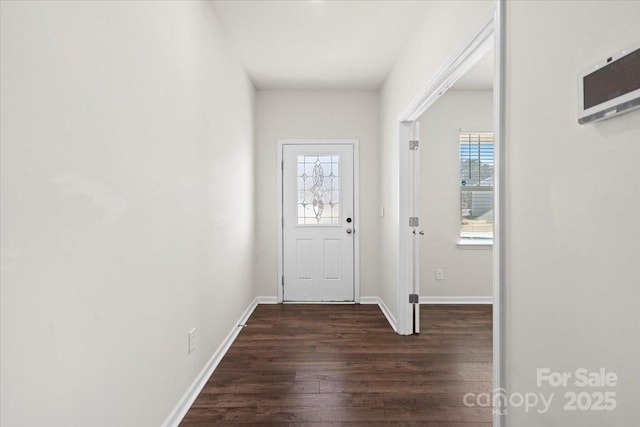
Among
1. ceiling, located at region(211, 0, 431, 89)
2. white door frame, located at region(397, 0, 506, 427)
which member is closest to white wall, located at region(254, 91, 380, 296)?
ceiling, located at region(211, 0, 431, 89)

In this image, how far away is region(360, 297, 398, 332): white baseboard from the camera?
11.5 feet

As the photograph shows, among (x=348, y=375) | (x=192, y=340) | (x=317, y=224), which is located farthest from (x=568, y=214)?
(x=317, y=224)

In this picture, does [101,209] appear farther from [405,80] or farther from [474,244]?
[474,244]

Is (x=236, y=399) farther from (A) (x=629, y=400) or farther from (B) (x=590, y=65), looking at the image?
(B) (x=590, y=65)

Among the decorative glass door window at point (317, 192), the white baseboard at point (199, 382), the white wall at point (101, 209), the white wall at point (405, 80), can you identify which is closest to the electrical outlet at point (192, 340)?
the white wall at point (101, 209)

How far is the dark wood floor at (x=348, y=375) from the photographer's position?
6.63 feet

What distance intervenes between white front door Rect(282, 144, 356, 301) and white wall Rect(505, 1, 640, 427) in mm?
3087

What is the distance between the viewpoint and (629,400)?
919 millimetres

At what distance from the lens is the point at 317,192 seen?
4531 mm

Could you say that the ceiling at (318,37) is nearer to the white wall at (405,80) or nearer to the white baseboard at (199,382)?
the white wall at (405,80)

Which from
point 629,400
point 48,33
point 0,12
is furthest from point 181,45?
point 629,400

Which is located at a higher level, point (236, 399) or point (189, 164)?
point (189, 164)

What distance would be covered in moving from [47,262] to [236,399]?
155cm

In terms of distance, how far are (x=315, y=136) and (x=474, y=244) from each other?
235cm
